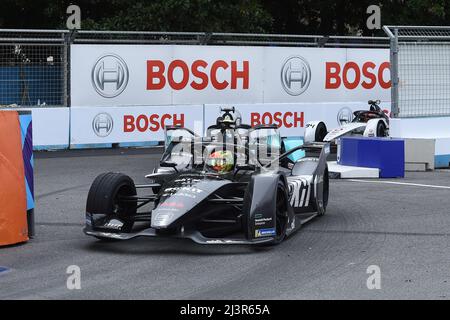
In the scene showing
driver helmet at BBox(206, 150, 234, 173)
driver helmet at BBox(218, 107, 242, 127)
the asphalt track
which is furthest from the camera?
driver helmet at BBox(218, 107, 242, 127)

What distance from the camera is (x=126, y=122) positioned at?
2027cm

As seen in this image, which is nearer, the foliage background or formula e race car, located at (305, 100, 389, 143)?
formula e race car, located at (305, 100, 389, 143)

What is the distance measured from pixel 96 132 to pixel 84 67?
145cm

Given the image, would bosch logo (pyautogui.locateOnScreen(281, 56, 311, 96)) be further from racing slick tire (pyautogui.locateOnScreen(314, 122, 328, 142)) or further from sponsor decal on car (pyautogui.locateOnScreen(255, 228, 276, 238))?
sponsor decal on car (pyautogui.locateOnScreen(255, 228, 276, 238))

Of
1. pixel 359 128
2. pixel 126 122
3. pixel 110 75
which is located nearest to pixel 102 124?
pixel 126 122

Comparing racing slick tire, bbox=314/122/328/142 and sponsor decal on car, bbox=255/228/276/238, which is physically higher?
racing slick tire, bbox=314/122/328/142

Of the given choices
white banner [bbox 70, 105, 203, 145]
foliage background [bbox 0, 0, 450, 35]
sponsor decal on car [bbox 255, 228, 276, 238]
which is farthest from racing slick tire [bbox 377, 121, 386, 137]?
sponsor decal on car [bbox 255, 228, 276, 238]

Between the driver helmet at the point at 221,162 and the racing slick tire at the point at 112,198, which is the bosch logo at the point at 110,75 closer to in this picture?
the driver helmet at the point at 221,162

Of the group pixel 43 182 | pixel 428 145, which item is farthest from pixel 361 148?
pixel 43 182

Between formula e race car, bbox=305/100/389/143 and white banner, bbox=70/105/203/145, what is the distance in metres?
2.30

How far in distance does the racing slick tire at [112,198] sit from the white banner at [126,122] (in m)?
9.52

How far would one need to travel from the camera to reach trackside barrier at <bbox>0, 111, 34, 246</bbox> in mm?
9234

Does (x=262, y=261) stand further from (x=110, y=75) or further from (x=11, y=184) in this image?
(x=110, y=75)

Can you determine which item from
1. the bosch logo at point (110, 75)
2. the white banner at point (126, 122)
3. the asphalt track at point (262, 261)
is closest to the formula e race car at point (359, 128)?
the white banner at point (126, 122)
